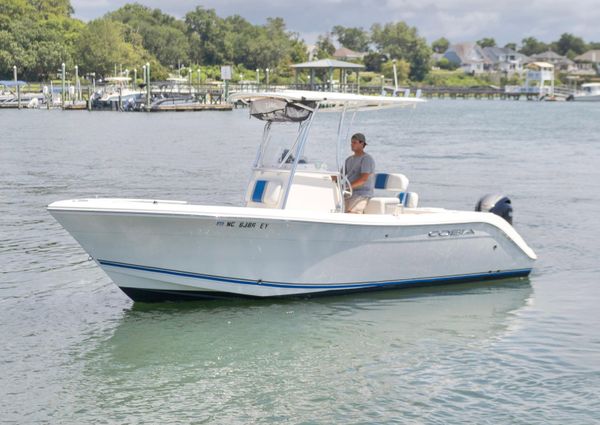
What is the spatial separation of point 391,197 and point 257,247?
2738mm

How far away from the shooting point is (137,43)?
14938 cm

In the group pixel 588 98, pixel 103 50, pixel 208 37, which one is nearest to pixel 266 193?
pixel 103 50

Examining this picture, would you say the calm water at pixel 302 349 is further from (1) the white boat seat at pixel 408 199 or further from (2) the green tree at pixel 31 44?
(2) the green tree at pixel 31 44

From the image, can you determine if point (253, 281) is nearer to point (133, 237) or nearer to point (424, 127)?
point (133, 237)

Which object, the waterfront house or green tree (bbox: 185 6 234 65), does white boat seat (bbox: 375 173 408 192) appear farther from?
the waterfront house

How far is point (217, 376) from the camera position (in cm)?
950

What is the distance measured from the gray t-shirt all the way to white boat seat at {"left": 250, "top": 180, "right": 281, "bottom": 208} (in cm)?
117

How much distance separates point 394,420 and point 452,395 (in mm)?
873

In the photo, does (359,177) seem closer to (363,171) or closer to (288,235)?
(363,171)

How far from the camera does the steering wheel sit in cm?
1230

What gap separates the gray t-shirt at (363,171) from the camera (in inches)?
493

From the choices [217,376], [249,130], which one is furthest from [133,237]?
[249,130]

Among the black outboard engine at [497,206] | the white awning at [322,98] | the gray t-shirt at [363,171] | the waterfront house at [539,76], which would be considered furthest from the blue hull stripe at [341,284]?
the waterfront house at [539,76]

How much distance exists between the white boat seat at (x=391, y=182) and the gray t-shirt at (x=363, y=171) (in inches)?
27.6
